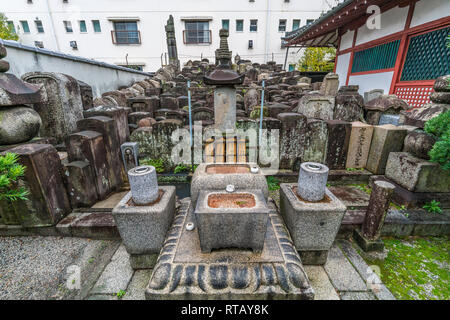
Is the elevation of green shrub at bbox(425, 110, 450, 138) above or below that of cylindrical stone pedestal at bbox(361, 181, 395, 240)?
above

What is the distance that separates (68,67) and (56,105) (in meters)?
4.56

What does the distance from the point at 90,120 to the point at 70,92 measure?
185 cm

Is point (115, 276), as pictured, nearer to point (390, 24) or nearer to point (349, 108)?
point (349, 108)

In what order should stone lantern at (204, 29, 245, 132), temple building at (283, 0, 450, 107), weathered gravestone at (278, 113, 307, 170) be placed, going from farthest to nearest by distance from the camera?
temple building at (283, 0, 450, 107)
weathered gravestone at (278, 113, 307, 170)
stone lantern at (204, 29, 245, 132)

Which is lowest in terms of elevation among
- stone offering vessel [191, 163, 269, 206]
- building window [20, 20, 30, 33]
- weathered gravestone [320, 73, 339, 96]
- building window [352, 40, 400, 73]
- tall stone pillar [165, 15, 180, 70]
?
stone offering vessel [191, 163, 269, 206]

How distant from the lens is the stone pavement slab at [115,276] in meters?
2.63

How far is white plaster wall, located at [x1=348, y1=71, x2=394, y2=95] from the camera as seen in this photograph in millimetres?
9203

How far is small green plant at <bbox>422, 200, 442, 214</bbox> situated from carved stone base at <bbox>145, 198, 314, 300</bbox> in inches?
122

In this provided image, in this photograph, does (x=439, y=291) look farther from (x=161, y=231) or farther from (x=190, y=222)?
(x=161, y=231)

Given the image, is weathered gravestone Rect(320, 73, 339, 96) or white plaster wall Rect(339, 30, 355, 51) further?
white plaster wall Rect(339, 30, 355, 51)

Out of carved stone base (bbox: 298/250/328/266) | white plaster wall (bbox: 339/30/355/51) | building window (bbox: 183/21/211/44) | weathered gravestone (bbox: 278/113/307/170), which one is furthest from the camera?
building window (bbox: 183/21/211/44)

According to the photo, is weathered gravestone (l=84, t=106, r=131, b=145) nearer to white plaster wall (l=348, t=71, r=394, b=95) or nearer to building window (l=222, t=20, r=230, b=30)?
white plaster wall (l=348, t=71, r=394, b=95)

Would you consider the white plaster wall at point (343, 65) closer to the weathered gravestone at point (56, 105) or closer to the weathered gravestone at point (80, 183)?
the weathered gravestone at point (56, 105)

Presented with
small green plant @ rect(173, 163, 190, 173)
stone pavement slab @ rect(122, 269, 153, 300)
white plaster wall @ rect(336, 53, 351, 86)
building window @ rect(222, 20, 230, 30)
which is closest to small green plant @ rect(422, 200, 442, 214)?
stone pavement slab @ rect(122, 269, 153, 300)
